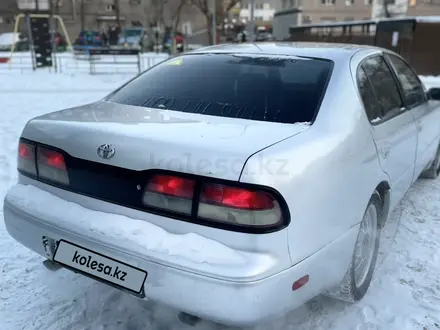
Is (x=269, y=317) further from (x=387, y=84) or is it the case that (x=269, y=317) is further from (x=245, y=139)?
(x=387, y=84)

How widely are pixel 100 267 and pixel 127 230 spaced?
24 centimetres

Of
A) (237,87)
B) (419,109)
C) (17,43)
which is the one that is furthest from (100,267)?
(17,43)

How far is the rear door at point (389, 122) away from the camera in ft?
8.43

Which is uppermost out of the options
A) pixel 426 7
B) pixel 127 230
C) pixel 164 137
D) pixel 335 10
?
pixel 335 10

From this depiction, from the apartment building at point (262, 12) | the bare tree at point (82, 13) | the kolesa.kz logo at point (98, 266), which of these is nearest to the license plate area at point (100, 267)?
the kolesa.kz logo at point (98, 266)

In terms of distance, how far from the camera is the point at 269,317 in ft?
5.89

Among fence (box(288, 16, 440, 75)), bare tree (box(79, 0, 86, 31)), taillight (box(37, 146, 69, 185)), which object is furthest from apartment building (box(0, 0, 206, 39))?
taillight (box(37, 146, 69, 185))

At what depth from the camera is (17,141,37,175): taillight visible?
229 cm

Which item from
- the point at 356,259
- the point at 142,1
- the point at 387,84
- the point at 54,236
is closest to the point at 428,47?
the point at 387,84

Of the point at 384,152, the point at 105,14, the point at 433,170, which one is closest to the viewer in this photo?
the point at 384,152

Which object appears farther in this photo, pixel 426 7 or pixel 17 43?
pixel 426 7

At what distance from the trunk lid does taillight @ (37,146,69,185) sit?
0.19 ft

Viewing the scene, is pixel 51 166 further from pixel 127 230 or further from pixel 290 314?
pixel 290 314

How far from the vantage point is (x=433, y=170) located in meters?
4.79
